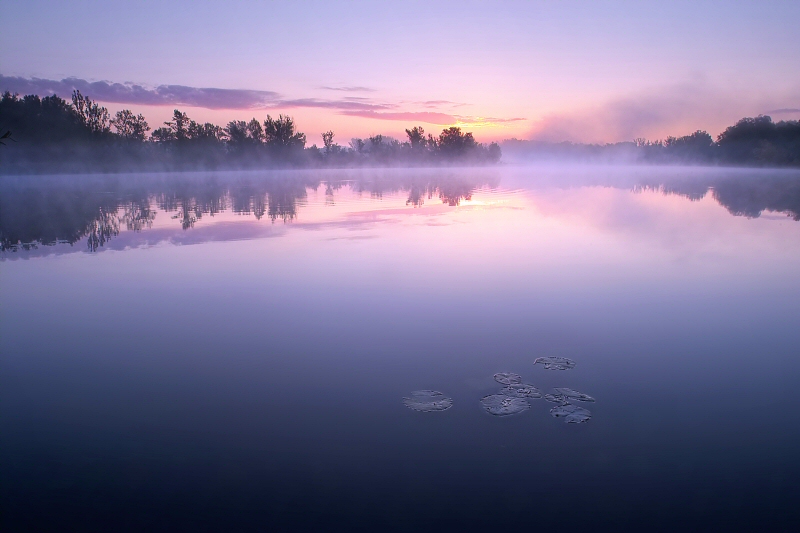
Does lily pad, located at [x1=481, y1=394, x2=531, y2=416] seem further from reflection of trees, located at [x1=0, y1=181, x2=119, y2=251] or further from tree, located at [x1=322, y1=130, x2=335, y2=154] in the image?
tree, located at [x1=322, y1=130, x2=335, y2=154]

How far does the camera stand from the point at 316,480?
13.7 ft

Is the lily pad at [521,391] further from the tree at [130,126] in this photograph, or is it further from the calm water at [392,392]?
the tree at [130,126]

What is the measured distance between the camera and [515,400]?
5.37 meters

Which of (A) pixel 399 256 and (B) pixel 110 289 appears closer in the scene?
(B) pixel 110 289

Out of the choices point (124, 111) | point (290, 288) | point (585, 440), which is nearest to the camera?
point (585, 440)

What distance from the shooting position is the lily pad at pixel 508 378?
5.76 metres

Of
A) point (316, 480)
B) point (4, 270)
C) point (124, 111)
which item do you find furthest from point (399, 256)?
point (124, 111)

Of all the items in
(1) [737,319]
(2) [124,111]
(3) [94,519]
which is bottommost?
(3) [94,519]

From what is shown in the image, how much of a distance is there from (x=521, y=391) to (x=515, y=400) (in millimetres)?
221

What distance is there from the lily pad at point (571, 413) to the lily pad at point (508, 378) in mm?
656

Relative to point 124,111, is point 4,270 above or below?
below

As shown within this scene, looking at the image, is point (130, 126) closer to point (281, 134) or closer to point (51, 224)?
point (281, 134)

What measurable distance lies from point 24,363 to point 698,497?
326 inches

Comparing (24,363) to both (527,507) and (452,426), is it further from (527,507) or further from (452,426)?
(527,507)
